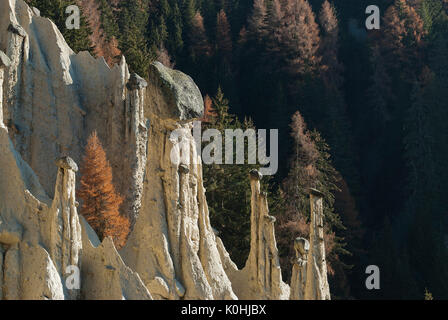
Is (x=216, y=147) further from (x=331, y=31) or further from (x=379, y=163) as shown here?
(x=331, y=31)

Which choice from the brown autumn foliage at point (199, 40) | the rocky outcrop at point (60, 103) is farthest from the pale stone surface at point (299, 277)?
the brown autumn foliage at point (199, 40)

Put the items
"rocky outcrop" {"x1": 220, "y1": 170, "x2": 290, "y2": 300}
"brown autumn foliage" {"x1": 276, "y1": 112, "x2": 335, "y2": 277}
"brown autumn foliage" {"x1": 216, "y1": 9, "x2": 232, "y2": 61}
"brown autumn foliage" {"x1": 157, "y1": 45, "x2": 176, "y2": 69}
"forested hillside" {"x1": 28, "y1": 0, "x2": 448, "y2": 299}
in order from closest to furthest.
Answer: "rocky outcrop" {"x1": 220, "y1": 170, "x2": 290, "y2": 300}
"brown autumn foliage" {"x1": 276, "y1": 112, "x2": 335, "y2": 277}
"forested hillside" {"x1": 28, "y1": 0, "x2": 448, "y2": 299}
"brown autumn foliage" {"x1": 157, "y1": 45, "x2": 176, "y2": 69}
"brown autumn foliage" {"x1": 216, "y1": 9, "x2": 232, "y2": 61}

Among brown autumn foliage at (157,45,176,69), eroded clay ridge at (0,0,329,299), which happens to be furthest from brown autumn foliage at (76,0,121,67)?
eroded clay ridge at (0,0,329,299)

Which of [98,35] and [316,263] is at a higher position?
[98,35]

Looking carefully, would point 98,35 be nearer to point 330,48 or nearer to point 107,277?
point 330,48

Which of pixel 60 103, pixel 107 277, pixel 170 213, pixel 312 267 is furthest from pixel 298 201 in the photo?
pixel 107 277

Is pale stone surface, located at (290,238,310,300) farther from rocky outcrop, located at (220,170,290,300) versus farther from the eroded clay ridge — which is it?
rocky outcrop, located at (220,170,290,300)

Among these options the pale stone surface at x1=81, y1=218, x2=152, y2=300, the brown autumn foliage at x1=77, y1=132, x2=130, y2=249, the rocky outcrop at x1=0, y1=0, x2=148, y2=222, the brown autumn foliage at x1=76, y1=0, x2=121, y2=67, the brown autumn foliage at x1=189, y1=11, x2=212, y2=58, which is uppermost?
the brown autumn foliage at x1=189, y1=11, x2=212, y2=58

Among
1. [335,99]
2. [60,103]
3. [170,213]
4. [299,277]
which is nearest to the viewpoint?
[170,213]
